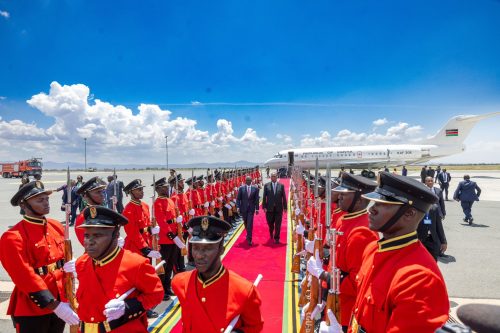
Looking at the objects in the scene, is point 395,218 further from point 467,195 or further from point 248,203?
point 467,195

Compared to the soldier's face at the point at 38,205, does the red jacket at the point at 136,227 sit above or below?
below

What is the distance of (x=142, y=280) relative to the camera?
3.03 meters

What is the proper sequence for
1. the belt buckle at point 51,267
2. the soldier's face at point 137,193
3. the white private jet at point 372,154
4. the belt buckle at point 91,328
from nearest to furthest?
the belt buckle at point 91,328 → the belt buckle at point 51,267 → the soldier's face at point 137,193 → the white private jet at point 372,154

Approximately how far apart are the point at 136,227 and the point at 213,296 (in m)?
3.59

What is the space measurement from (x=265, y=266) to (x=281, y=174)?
32.8 meters

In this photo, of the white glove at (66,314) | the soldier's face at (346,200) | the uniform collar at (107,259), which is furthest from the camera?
the soldier's face at (346,200)

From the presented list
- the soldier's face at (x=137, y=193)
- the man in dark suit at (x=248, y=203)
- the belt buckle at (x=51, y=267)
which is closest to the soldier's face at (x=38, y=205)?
the belt buckle at (x=51, y=267)

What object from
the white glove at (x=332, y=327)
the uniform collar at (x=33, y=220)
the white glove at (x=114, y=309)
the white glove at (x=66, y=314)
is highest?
the uniform collar at (x=33, y=220)

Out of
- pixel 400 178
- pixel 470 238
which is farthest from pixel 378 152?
pixel 400 178

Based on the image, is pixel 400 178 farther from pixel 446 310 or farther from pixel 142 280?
pixel 142 280

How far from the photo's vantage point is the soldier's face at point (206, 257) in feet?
8.39

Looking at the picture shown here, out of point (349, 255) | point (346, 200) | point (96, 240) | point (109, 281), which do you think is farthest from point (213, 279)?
point (346, 200)

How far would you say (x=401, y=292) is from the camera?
1.99 m

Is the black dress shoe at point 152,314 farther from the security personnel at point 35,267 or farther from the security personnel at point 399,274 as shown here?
the security personnel at point 399,274
